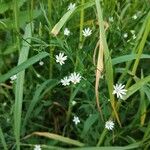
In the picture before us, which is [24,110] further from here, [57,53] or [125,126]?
[125,126]

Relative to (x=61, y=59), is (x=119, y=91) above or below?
below

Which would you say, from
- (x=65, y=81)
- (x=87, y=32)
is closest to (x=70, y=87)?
(x=65, y=81)

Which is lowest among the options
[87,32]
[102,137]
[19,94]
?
[102,137]

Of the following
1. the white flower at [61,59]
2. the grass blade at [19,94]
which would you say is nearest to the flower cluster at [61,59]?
the white flower at [61,59]

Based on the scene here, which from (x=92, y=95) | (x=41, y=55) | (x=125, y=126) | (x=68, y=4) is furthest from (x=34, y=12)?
(x=125, y=126)

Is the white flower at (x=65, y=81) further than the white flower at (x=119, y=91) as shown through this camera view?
Yes

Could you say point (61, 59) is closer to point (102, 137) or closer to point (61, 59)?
point (61, 59)

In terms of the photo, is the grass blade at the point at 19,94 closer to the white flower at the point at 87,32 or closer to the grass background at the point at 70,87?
the grass background at the point at 70,87

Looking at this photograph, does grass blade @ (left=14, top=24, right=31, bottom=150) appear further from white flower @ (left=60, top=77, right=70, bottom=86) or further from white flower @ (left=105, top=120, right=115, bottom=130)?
white flower @ (left=105, top=120, right=115, bottom=130)

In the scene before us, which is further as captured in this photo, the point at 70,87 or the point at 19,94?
the point at 70,87
